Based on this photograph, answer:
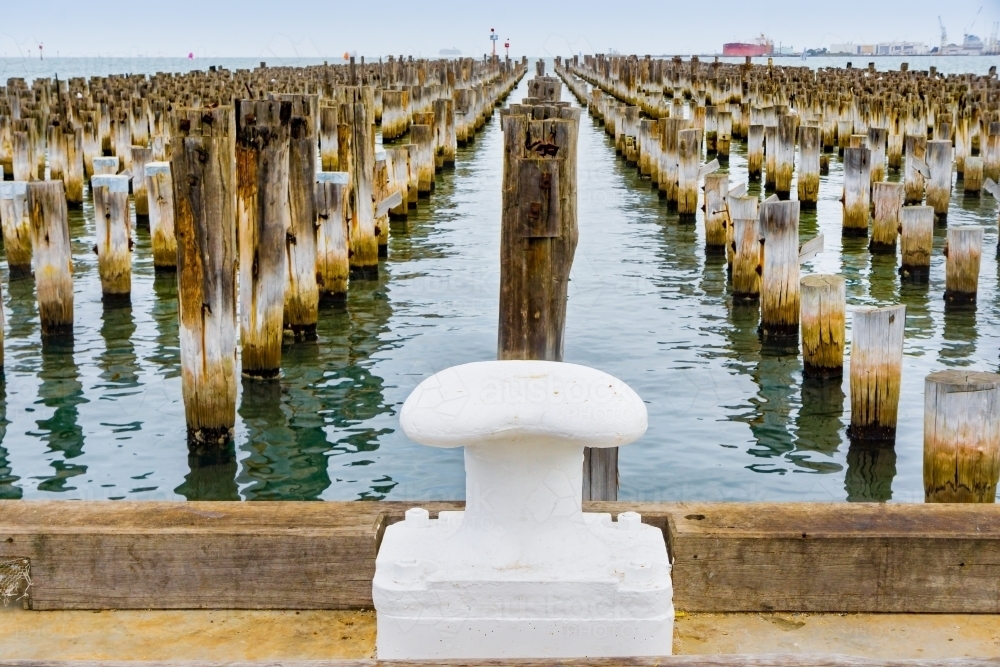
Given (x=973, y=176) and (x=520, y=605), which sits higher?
(x=973, y=176)

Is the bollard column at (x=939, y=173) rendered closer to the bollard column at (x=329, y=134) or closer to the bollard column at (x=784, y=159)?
the bollard column at (x=784, y=159)

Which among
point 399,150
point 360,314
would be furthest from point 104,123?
point 360,314

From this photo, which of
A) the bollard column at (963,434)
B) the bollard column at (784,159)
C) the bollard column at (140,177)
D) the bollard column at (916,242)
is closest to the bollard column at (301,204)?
the bollard column at (140,177)

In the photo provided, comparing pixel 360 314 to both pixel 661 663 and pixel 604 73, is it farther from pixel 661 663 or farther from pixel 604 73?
pixel 604 73

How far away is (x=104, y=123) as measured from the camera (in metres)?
27.6

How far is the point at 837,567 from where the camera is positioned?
4.07 metres

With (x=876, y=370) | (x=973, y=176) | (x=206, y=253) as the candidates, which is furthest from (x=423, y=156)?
(x=876, y=370)

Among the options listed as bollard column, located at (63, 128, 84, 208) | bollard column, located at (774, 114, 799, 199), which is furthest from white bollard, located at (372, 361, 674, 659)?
bollard column, located at (63, 128, 84, 208)

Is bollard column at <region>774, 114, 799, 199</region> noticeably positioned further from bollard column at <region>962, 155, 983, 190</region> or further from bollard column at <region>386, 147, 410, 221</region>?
bollard column at <region>386, 147, 410, 221</region>

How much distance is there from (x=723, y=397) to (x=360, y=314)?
4227mm

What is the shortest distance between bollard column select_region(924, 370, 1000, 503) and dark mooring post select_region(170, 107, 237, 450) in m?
4.14

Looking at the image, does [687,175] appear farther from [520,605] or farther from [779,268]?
[520,605]

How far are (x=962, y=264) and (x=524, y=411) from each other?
10553 mm

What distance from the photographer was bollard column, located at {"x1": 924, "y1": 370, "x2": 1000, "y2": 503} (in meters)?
6.03
